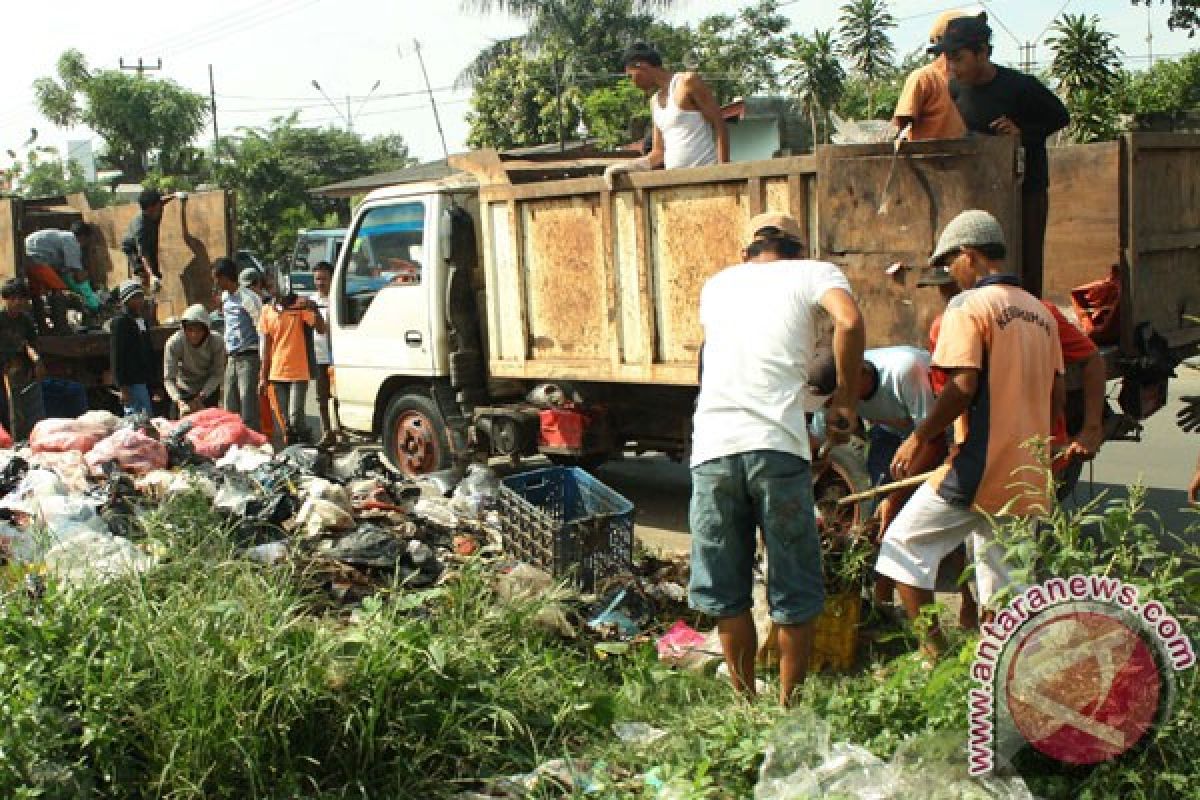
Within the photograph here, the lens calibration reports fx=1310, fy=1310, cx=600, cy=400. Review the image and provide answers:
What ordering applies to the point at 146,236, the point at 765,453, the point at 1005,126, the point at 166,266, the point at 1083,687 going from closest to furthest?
the point at 1083,687 → the point at 765,453 → the point at 1005,126 → the point at 146,236 → the point at 166,266

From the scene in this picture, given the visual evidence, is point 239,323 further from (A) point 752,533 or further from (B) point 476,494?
(A) point 752,533

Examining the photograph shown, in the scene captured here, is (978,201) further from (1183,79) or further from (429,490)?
(1183,79)

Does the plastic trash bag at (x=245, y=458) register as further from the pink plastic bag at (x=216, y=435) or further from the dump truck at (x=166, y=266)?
the dump truck at (x=166, y=266)

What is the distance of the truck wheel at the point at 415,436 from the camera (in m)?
8.98

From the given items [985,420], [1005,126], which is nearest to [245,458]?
[1005,126]

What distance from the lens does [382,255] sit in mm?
9242

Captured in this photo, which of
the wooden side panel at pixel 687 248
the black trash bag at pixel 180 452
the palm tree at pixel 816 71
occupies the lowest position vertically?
the black trash bag at pixel 180 452

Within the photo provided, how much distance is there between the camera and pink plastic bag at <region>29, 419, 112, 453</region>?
7922mm

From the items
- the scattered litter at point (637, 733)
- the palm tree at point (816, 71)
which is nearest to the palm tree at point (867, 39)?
the palm tree at point (816, 71)

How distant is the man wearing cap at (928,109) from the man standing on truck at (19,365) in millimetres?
7464

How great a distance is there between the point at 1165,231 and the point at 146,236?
9169 millimetres

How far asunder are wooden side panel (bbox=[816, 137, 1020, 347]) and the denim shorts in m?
2.25

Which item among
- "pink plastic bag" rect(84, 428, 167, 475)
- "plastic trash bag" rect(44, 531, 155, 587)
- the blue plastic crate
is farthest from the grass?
"pink plastic bag" rect(84, 428, 167, 475)

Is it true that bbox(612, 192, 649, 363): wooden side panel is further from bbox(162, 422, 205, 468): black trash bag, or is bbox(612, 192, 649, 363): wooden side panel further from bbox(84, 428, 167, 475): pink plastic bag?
bbox(84, 428, 167, 475): pink plastic bag
